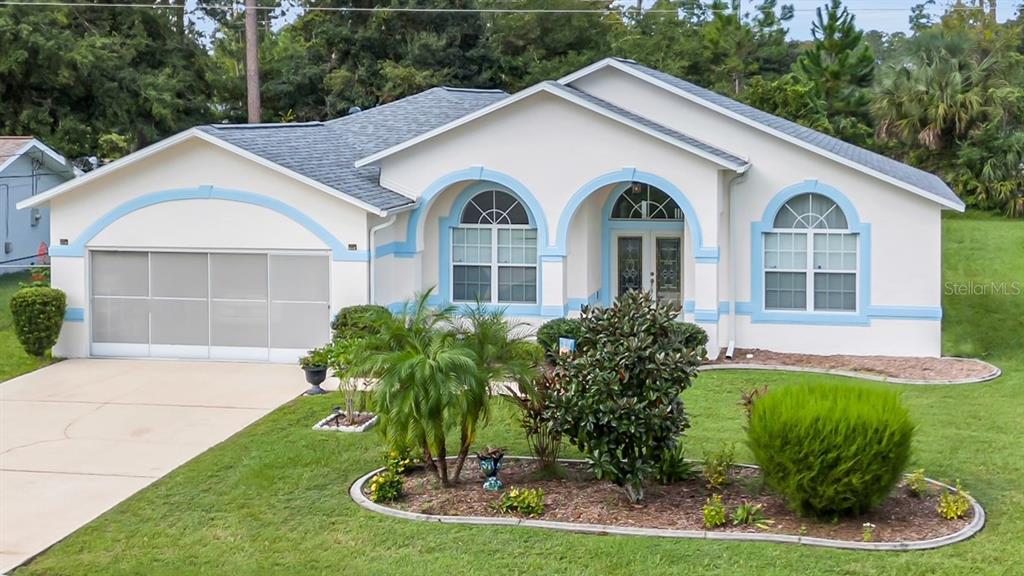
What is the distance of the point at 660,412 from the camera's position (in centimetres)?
1098

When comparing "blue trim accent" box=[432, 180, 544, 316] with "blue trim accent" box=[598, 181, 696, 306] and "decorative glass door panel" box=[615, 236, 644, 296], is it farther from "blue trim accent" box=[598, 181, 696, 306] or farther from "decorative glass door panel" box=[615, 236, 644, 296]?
"decorative glass door panel" box=[615, 236, 644, 296]

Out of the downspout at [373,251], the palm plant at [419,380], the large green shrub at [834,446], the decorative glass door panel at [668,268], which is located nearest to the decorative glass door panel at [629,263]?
the decorative glass door panel at [668,268]

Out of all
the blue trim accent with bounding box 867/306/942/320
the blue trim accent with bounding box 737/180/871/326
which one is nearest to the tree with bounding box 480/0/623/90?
the blue trim accent with bounding box 737/180/871/326

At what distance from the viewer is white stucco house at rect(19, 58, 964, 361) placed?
792 inches

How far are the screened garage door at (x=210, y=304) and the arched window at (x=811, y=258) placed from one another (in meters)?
7.80

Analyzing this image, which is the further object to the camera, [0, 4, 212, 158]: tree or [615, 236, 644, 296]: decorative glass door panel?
[0, 4, 212, 158]: tree

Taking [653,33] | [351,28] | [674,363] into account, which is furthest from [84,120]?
[674,363]

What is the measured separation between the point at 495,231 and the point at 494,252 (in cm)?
39

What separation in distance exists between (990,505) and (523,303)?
11.3 meters

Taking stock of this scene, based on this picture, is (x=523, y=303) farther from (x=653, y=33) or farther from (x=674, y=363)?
(x=653, y=33)

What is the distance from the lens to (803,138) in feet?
72.4

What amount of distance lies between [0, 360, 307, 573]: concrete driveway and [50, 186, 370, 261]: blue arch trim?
2058mm

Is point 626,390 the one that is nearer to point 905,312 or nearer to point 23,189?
point 905,312

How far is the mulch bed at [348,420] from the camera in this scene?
15156mm
